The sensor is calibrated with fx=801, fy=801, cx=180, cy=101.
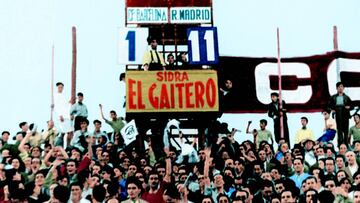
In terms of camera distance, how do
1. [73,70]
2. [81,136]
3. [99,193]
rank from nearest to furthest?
[99,193] → [81,136] → [73,70]

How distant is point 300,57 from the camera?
22891 mm

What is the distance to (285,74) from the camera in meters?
22.6

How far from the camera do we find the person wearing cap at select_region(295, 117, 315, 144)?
56.6 ft

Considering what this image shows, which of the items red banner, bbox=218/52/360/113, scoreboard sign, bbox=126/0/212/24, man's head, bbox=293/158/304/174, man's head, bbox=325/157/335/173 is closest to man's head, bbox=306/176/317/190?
man's head, bbox=293/158/304/174

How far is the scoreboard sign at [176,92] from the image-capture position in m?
18.7

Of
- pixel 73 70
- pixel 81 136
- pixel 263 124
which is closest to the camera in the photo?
pixel 81 136

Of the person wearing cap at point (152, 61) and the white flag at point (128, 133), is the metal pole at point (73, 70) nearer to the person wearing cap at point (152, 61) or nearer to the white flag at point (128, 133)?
the person wearing cap at point (152, 61)

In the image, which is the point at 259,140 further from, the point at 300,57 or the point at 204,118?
the point at 300,57

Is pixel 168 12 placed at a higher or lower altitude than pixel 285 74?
higher

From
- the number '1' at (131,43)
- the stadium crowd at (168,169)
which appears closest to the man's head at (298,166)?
the stadium crowd at (168,169)

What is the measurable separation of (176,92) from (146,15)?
9.13 ft

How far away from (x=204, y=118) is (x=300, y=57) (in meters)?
4.99

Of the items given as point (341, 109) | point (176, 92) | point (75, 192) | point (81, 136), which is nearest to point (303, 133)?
point (341, 109)

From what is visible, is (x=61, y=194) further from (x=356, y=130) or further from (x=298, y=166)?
(x=356, y=130)
